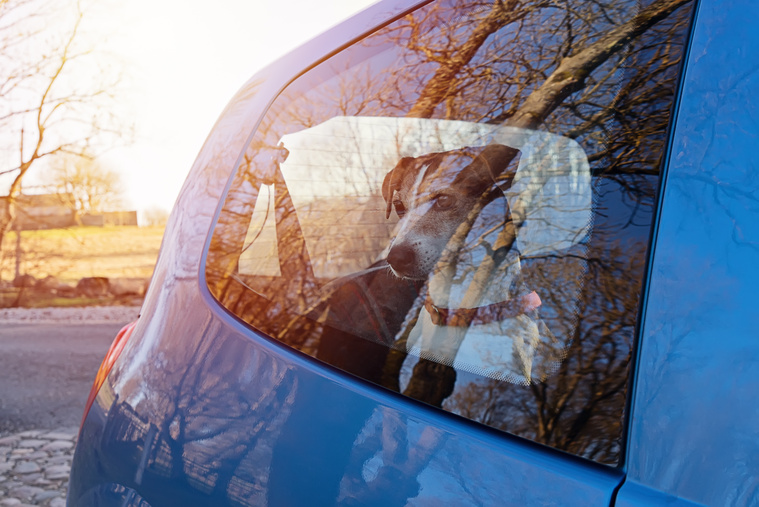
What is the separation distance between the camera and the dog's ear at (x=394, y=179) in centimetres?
104

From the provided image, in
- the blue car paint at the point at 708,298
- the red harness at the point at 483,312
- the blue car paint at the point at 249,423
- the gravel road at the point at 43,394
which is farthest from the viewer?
the gravel road at the point at 43,394

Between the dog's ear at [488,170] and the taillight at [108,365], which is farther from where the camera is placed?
the taillight at [108,365]

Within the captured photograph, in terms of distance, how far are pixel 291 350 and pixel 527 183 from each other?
473 mm

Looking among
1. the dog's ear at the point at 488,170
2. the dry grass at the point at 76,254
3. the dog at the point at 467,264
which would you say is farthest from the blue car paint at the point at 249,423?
the dry grass at the point at 76,254

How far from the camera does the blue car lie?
2.28 feet

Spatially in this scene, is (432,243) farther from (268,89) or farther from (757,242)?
(268,89)

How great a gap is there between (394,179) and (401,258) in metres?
0.14

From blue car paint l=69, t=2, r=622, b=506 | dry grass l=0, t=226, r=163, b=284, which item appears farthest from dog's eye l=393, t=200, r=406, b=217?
dry grass l=0, t=226, r=163, b=284

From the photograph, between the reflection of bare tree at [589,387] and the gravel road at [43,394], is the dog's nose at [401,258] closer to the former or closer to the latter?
the reflection of bare tree at [589,387]

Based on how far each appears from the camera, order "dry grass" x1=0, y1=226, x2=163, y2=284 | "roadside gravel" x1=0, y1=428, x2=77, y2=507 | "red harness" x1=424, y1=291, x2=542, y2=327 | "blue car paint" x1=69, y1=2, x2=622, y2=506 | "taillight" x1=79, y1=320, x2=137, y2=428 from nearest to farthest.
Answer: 1. "blue car paint" x1=69, y1=2, x2=622, y2=506
2. "red harness" x1=424, y1=291, x2=542, y2=327
3. "taillight" x1=79, y1=320, x2=137, y2=428
4. "roadside gravel" x1=0, y1=428, x2=77, y2=507
5. "dry grass" x1=0, y1=226, x2=163, y2=284

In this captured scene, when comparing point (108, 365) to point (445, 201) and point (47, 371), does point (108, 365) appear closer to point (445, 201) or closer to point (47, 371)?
point (445, 201)

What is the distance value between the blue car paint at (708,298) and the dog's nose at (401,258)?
15.4 inches

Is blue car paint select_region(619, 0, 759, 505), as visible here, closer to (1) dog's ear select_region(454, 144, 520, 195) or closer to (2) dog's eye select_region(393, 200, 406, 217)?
(1) dog's ear select_region(454, 144, 520, 195)

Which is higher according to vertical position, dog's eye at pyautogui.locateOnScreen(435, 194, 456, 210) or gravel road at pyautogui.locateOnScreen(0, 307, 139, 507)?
dog's eye at pyautogui.locateOnScreen(435, 194, 456, 210)
